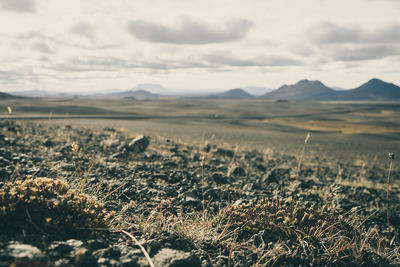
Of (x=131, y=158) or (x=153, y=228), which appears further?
(x=131, y=158)

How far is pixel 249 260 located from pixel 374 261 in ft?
4.78

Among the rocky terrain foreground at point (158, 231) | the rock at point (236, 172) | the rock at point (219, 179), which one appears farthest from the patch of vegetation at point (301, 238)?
the rock at point (236, 172)

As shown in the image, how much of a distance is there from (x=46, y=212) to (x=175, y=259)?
142cm

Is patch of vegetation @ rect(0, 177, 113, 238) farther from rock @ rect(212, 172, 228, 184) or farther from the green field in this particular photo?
the green field

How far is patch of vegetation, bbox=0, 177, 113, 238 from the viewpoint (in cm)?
241

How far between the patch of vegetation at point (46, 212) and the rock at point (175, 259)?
779mm

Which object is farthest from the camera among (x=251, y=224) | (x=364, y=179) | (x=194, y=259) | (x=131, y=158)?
(x=364, y=179)

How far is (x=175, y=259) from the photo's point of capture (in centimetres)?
239

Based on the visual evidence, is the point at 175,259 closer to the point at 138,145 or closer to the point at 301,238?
the point at 301,238

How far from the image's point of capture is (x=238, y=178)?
22.3 ft

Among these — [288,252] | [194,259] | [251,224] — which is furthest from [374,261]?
[194,259]

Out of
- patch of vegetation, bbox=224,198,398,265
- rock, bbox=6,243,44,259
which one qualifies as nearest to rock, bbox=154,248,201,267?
patch of vegetation, bbox=224,198,398,265

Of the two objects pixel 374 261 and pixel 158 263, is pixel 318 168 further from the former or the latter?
pixel 158 263

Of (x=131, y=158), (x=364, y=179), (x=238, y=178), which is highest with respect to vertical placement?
(x=131, y=158)
